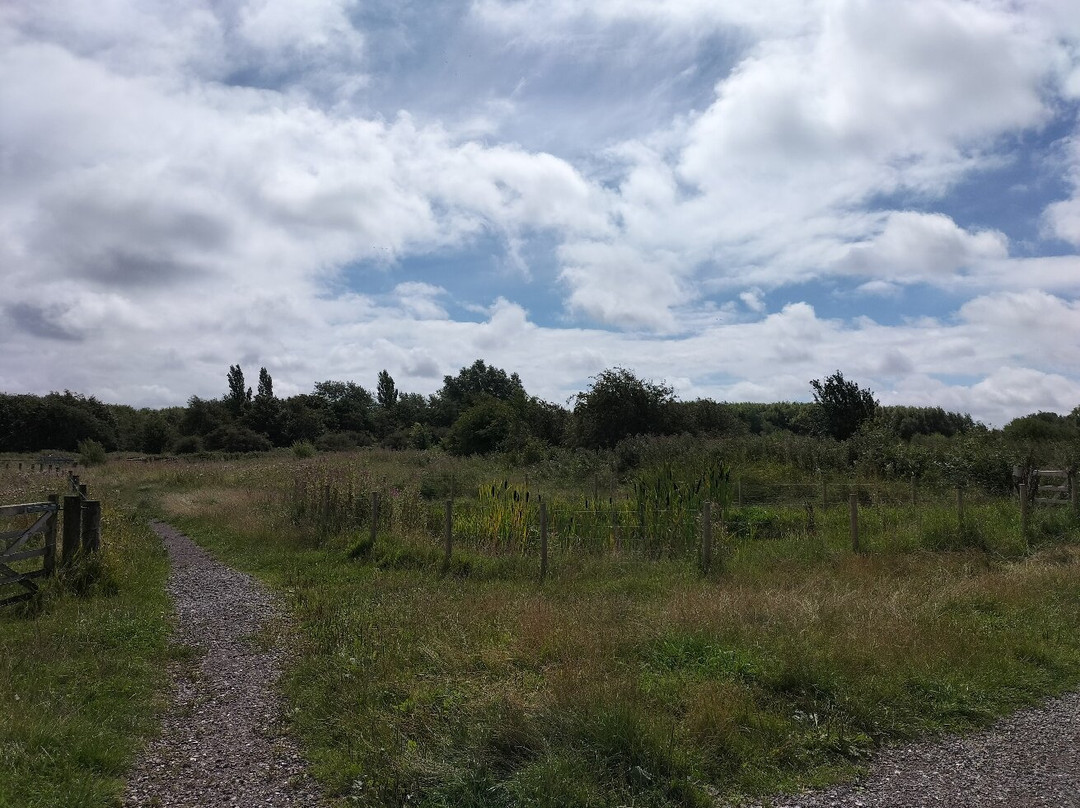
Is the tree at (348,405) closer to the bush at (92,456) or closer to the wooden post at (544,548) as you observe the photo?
the bush at (92,456)

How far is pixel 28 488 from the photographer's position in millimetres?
20922

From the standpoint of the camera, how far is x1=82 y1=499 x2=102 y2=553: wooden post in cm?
1027

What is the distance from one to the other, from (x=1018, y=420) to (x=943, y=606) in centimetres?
3195

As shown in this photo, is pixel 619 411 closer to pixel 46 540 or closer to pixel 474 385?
pixel 46 540

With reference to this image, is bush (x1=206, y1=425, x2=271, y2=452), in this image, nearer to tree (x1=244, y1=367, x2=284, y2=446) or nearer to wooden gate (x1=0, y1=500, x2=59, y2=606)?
tree (x1=244, y1=367, x2=284, y2=446)

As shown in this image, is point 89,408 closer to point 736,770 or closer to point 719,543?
point 719,543

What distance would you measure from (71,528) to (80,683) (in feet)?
14.5

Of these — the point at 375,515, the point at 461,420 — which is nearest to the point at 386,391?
the point at 461,420

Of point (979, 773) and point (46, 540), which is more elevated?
point (46, 540)

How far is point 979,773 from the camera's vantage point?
203 inches

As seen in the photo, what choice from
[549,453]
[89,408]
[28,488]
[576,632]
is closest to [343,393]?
[89,408]

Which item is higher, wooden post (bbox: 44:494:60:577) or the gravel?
wooden post (bbox: 44:494:60:577)

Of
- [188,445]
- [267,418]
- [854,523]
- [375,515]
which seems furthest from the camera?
[267,418]

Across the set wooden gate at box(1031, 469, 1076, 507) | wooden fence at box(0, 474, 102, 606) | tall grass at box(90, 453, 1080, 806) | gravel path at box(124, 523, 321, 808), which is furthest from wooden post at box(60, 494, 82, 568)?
wooden gate at box(1031, 469, 1076, 507)
